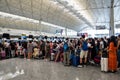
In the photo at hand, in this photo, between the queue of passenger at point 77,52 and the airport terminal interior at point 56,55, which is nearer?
the airport terminal interior at point 56,55

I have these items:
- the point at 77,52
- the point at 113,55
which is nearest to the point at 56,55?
the point at 77,52

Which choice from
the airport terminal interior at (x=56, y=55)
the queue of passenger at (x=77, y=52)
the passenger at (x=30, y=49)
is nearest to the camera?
the airport terminal interior at (x=56, y=55)

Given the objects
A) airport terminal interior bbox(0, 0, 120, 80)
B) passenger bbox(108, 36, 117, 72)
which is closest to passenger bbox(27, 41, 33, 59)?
airport terminal interior bbox(0, 0, 120, 80)

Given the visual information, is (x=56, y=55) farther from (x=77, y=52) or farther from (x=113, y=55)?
(x=113, y=55)

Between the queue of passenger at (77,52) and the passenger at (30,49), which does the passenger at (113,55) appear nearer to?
the queue of passenger at (77,52)

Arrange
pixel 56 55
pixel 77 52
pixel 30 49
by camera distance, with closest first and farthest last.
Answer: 1. pixel 77 52
2. pixel 56 55
3. pixel 30 49

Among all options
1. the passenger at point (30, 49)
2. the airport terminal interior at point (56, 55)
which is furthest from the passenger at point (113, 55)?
the passenger at point (30, 49)

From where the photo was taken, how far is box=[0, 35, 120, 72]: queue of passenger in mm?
7080

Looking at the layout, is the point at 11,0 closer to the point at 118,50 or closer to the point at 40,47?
the point at 40,47

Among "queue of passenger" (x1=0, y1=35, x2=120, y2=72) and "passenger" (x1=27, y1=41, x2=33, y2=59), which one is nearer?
"queue of passenger" (x1=0, y1=35, x2=120, y2=72)

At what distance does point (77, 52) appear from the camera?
9250 mm

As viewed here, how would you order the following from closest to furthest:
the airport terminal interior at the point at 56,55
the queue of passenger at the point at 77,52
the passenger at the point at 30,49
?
the airport terminal interior at the point at 56,55 < the queue of passenger at the point at 77,52 < the passenger at the point at 30,49

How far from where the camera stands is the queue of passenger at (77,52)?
23.2 ft

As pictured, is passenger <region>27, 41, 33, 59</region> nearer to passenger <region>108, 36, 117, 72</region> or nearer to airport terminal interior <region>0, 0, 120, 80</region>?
airport terminal interior <region>0, 0, 120, 80</region>
